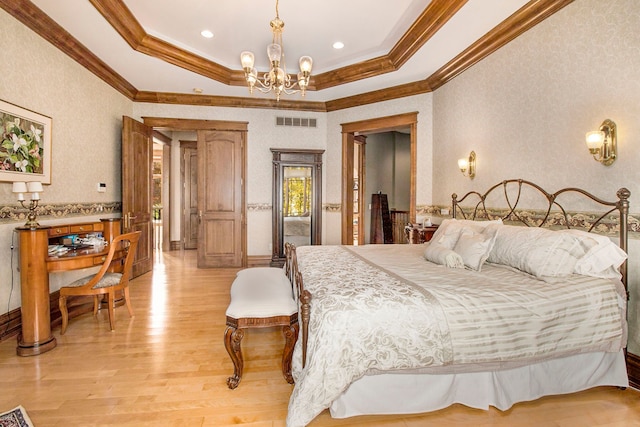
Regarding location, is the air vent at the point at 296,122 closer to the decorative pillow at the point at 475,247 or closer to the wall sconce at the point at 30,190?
the wall sconce at the point at 30,190

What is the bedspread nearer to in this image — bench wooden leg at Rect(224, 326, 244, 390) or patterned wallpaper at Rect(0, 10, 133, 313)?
bench wooden leg at Rect(224, 326, 244, 390)

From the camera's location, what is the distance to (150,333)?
9.80 feet

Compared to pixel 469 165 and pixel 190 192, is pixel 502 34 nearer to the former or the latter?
pixel 469 165

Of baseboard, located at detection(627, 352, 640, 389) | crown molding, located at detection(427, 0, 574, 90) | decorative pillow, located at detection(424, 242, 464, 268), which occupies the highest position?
crown molding, located at detection(427, 0, 574, 90)

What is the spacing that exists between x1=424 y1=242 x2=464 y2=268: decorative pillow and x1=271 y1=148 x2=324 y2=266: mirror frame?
3.21 metres

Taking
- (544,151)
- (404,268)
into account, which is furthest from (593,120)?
(404,268)

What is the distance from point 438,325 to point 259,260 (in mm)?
4554

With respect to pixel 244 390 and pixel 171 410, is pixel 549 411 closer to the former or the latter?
pixel 244 390

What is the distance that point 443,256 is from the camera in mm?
2639

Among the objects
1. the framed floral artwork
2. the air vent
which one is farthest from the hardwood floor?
the air vent

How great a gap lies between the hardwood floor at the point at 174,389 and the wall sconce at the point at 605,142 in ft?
5.18

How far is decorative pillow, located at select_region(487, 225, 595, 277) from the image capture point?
217 cm

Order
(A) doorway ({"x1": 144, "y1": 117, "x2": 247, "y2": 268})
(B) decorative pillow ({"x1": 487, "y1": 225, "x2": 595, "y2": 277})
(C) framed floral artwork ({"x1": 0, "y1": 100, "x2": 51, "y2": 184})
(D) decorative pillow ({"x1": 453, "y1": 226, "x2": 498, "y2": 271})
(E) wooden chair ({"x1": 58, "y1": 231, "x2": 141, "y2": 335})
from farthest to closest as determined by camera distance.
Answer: (A) doorway ({"x1": 144, "y1": 117, "x2": 247, "y2": 268})
(E) wooden chair ({"x1": 58, "y1": 231, "x2": 141, "y2": 335})
(C) framed floral artwork ({"x1": 0, "y1": 100, "x2": 51, "y2": 184})
(D) decorative pillow ({"x1": 453, "y1": 226, "x2": 498, "y2": 271})
(B) decorative pillow ({"x1": 487, "y1": 225, "x2": 595, "y2": 277})

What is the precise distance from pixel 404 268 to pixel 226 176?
13.7 ft
